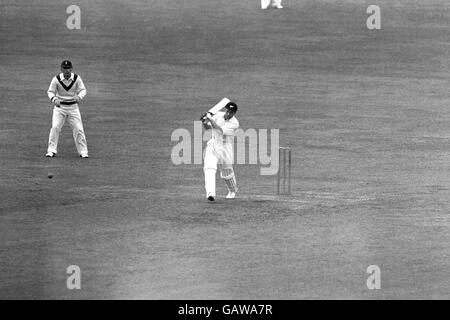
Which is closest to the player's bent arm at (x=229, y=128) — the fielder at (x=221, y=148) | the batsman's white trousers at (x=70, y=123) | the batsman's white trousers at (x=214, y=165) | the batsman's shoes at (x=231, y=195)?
the fielder at (x=221, y=148)

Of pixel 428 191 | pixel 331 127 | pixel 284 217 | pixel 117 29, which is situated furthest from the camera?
pixel 117 29

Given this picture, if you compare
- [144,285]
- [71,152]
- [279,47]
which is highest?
[279,47]

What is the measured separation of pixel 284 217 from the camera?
24.5m

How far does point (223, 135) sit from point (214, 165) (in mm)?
673

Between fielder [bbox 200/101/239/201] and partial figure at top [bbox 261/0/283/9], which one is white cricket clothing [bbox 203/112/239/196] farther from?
partial figure at top [bbox 261/0/283/9]

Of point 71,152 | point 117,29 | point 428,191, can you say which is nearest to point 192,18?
point 117,29

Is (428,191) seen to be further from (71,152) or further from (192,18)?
(192,18)

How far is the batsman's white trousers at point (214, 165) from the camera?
25.5m

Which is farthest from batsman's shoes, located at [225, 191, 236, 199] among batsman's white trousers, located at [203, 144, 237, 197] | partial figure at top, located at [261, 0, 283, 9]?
partial figure at top, located at [261, 0, 283, 9]

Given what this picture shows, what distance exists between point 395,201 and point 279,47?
63.9 feet

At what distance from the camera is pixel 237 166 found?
98.6 feet

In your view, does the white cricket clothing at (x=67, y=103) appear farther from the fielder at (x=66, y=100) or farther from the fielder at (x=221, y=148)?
the fielder at (x=221, y=148)

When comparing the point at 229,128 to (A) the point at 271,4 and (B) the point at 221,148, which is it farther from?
(A) the point at 271,4

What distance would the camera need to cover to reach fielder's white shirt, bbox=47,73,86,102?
2996 centimetres
